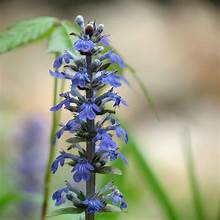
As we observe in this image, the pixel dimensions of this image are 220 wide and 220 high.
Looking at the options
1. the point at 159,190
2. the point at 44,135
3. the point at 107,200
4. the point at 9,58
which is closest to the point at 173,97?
the point at 9,58

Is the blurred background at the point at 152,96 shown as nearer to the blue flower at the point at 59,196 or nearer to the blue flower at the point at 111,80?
the blue flower at the point at 59,196

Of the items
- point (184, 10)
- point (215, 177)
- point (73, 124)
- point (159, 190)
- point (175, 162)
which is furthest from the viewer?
point (184, 10)

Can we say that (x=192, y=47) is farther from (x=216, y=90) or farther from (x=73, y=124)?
(x=73, y=124)

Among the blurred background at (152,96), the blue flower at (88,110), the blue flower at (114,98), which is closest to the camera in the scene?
the blue flower at (88,110)

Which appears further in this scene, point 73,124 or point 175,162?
point 175,162

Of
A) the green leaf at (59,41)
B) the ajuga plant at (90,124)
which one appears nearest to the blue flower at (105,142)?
the ajuga plant at (90,124)

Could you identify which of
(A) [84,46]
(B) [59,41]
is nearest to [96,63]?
(A) [84,46]
